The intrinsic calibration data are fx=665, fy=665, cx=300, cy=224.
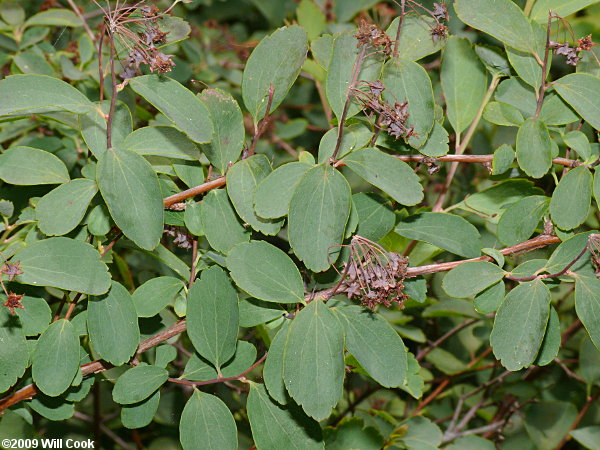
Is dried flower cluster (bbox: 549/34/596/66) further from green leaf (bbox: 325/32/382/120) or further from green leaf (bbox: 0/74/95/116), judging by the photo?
green leaf (bbox: 0/74/95/116)

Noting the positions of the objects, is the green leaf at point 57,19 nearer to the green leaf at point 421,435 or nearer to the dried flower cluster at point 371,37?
the dried flower cluster at point 371,37

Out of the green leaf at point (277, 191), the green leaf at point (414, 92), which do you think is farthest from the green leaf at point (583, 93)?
the green leaf at point (277, 191)

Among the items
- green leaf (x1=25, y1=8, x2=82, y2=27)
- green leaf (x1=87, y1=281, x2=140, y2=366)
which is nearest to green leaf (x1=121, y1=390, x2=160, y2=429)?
green leaf (x1=87, y1=281, x2=140, y2=366)

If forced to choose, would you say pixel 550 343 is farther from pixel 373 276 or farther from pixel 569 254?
pixel 373 276

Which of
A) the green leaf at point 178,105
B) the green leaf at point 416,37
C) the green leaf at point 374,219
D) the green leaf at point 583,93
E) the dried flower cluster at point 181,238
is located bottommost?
the dried flower cluster at point 181,238

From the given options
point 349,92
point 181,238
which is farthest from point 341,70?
point 181,238

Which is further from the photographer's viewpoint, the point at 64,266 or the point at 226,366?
the point at 226,366

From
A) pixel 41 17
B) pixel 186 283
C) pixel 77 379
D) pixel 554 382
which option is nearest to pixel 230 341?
pixel 186 283
